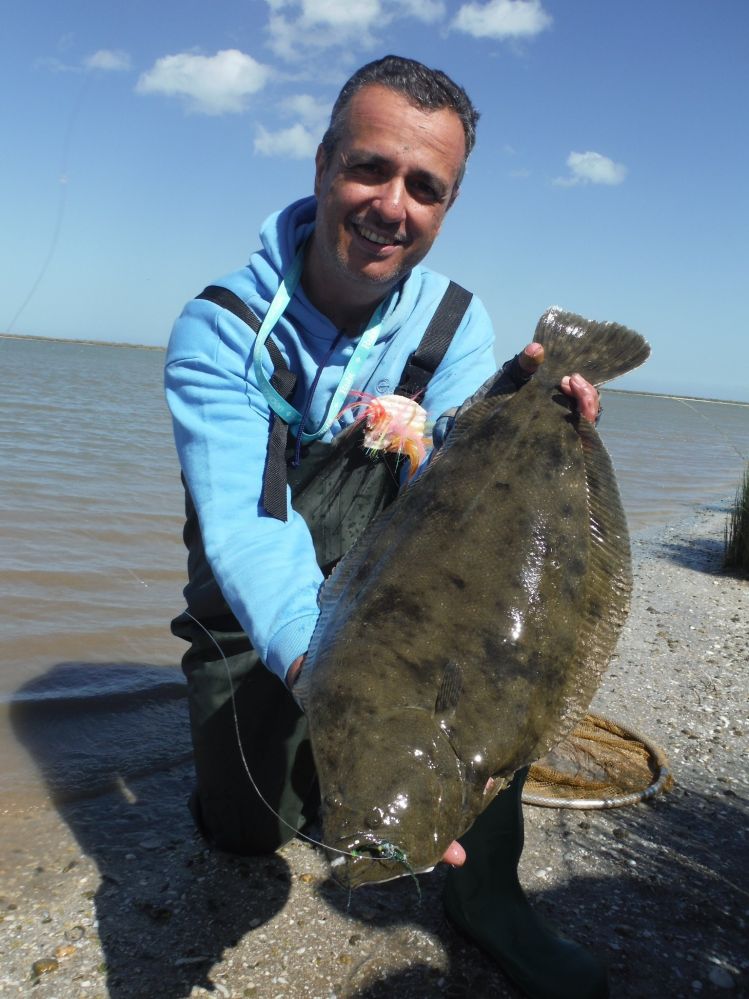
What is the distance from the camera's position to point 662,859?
3438 millimetres

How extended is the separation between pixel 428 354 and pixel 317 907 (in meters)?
2.14

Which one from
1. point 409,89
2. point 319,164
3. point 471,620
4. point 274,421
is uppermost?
point 409,89

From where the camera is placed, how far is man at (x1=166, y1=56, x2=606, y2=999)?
272cm

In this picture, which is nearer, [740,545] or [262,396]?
[262,396]

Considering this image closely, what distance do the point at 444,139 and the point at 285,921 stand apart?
2814mm

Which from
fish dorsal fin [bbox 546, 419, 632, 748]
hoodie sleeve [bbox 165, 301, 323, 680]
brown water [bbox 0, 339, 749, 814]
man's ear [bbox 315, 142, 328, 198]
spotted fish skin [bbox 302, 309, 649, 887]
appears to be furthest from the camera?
brown water [bbox 0, 339, 749, 814]

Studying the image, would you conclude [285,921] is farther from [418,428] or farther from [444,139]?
[444,139]

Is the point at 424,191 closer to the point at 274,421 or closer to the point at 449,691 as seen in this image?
the point at 274,421

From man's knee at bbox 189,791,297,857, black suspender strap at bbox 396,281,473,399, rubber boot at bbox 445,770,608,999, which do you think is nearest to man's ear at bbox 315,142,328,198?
black suspender strap at bbox 396,281,473,399

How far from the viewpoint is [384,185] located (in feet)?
9.36

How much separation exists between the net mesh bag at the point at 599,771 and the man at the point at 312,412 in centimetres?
96

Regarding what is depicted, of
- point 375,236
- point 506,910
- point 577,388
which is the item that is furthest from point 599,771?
point 375,236

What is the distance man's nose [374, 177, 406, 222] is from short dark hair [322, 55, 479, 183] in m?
0.25

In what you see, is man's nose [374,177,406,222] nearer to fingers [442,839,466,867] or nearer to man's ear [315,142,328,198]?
man's ear [315,142,328,198]
